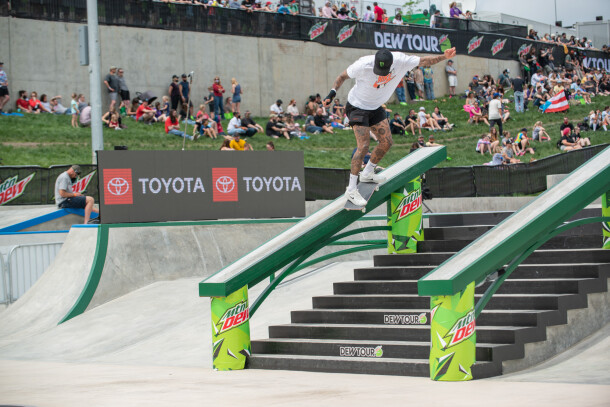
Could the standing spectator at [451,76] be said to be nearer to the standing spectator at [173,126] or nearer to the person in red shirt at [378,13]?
the person in red shirt at [378,13]

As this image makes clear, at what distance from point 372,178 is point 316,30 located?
31.2 m

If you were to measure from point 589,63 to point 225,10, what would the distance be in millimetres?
25482

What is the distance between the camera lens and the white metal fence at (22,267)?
49.1ft

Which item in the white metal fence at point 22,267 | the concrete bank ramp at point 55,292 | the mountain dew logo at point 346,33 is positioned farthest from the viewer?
the mountain dew logo at point 346,33

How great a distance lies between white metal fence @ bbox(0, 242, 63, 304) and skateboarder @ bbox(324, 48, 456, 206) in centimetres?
727

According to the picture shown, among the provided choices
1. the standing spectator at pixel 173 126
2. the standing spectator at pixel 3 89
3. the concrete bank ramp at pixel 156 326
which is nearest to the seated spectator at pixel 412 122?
the standing spectator at pixel 173 126

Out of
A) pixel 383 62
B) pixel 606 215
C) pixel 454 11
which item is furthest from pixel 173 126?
pixel 454 11

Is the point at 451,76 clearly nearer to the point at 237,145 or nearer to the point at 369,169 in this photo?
the point at 237,145

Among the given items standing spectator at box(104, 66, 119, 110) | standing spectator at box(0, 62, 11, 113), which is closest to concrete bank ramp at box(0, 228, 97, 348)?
standing spectator at box(0, 62, 11, 113)

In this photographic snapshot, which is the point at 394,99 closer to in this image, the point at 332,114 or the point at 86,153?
the point at 332,114

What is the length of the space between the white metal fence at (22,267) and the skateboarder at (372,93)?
7269 mm

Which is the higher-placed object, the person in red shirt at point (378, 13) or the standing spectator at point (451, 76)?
the person in red shirt at point (378, 13)

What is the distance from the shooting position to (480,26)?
48938 mm

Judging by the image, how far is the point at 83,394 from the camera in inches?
297
